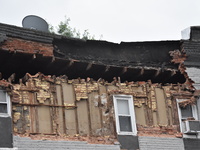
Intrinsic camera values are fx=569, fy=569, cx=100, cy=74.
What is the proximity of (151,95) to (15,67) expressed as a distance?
17.8 feet

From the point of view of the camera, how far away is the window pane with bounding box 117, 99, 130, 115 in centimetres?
2138

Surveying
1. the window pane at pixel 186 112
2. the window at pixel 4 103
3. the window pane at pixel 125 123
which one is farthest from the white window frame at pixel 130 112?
the window at pixel 4 103

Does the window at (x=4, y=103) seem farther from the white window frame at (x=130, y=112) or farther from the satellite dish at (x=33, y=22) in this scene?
the satellite dish at (x=33, y=22)

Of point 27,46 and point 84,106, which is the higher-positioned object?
point 27,46

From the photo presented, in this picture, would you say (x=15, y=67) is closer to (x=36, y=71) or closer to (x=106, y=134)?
(x=36, y=71)

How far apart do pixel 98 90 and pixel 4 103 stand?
3.81 meters

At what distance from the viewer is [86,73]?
860 inches

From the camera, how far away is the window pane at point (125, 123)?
69.2ft

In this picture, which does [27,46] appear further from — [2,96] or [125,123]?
[125,123]

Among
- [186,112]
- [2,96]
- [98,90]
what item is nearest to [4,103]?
[2,96]

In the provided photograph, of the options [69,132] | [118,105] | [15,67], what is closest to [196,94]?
[118,105]

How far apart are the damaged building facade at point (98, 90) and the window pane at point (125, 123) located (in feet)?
0.13

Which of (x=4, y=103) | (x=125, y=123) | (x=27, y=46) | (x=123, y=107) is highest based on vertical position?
(x=27, y=46)

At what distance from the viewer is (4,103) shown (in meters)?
19.0
